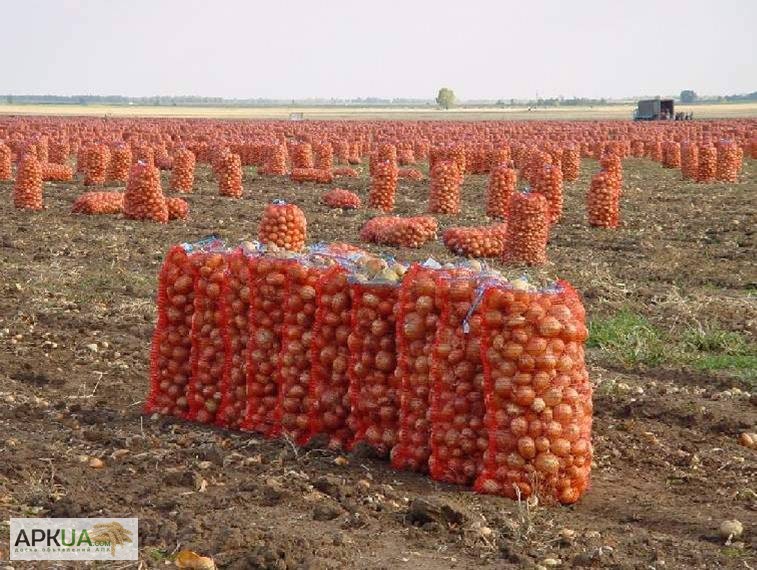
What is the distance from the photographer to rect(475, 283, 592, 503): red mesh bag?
5.55 meters

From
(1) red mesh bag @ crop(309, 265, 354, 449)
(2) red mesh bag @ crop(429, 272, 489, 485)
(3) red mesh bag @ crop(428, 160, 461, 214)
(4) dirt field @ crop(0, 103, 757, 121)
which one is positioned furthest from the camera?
(4) dirt field @ crop(0, 103, 757, 121)

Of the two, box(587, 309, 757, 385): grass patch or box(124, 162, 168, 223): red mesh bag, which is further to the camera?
box(124, 162, 168, 223): red mesh bag

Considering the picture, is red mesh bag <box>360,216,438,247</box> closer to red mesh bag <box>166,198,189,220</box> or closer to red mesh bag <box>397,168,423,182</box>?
red mesh bag <box>166,198,189,220</box>

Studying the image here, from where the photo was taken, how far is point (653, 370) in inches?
345

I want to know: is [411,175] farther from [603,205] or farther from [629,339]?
[629,339]

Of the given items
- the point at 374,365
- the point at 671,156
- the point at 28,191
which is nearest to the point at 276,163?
the point at 28,191

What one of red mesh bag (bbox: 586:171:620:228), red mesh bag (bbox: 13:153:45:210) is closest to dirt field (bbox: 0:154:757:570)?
red mesh bag (bbox: 586:171:620:228)

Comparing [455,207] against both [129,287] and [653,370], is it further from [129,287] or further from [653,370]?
[653,370]

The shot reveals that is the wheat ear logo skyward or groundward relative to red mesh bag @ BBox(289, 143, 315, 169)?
groundward

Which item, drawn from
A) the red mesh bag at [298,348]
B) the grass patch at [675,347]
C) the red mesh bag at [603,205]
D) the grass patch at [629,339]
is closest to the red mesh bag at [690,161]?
the red mesh bag at [603,205]

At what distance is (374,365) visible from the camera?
6.24 m

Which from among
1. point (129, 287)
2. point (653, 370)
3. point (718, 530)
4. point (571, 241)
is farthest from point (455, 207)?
point (718, 530)

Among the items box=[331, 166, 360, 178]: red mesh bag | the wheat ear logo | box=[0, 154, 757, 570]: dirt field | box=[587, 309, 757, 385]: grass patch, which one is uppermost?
box=[331, 166, 360, 178]: red mesh bag

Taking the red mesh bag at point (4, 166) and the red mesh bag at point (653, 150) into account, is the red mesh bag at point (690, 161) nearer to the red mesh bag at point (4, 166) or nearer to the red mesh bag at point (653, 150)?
the red mesh bag at point (653, 150)
